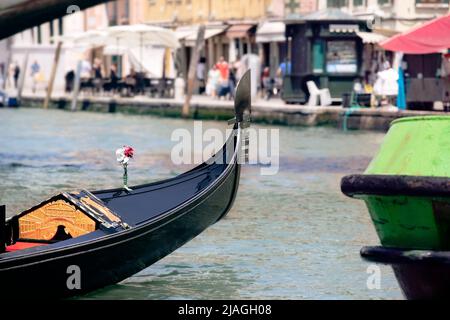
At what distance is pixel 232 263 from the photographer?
13.0m

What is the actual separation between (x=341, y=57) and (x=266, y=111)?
7.35ft

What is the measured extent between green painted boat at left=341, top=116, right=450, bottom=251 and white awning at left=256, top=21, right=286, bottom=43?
29421 millimetres

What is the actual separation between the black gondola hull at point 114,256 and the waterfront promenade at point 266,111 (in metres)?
13.3

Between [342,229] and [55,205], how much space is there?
484 cm

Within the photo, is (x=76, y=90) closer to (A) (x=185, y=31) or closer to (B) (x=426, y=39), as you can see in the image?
(A) (x=185, y=31)

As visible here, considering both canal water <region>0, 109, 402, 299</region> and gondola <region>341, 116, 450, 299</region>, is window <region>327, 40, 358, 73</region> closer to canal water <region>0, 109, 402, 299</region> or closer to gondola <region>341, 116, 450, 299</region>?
canal water <region>0, 109, 402, 299</region>

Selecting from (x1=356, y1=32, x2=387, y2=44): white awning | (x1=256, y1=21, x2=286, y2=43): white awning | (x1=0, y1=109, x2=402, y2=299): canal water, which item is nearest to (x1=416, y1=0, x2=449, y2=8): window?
(x1=356, y1=32, x2=387, y2=44): white awning

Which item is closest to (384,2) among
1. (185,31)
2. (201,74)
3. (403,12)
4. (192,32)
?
(403,12)

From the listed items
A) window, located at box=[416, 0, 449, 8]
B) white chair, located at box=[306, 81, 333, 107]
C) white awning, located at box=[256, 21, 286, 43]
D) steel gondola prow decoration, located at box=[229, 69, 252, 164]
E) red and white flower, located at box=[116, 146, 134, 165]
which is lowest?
white chair, located at box=[306, 81, 333, 107]

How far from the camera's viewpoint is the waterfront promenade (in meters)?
27.6

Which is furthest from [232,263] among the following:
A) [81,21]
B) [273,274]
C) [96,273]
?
[81,21]

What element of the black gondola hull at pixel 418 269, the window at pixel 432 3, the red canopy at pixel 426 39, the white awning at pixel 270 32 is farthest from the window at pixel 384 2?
the black gondola hull at pixel 418 269

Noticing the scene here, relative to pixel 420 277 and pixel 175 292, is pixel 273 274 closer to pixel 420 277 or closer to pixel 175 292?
pixel 175 292

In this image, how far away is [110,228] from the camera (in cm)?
1069
